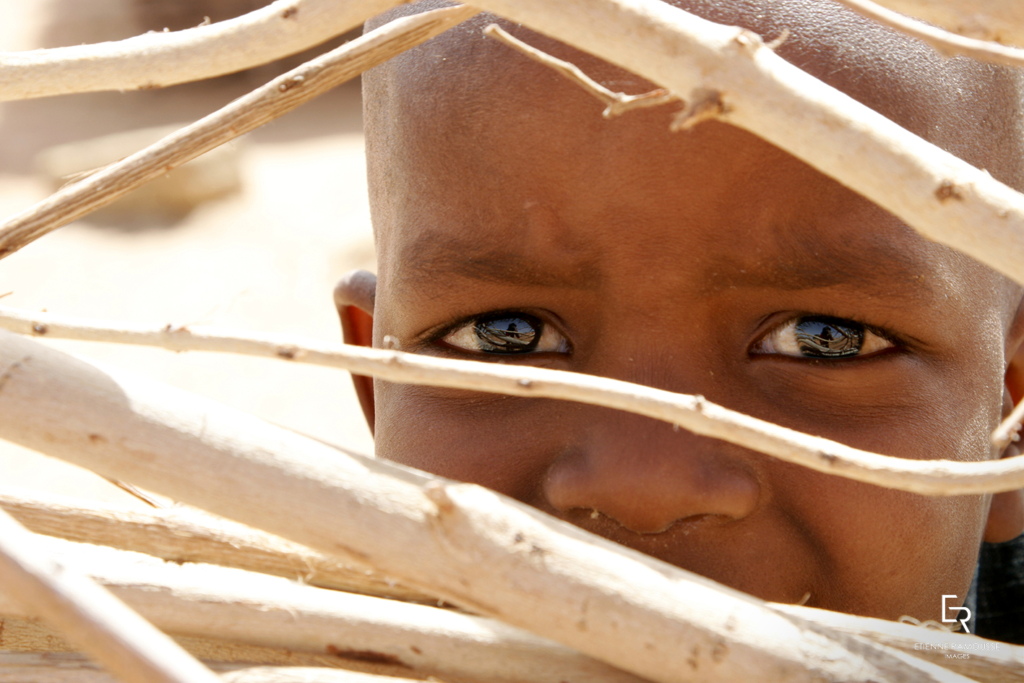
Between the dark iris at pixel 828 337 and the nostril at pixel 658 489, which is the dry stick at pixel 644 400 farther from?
the dark iris at pixel 828 337

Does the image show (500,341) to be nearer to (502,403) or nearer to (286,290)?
(502,403)

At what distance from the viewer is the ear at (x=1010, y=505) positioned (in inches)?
53.4

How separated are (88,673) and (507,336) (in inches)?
28.8

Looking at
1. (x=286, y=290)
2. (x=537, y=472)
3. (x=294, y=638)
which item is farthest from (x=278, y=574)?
(x=286, y=290)

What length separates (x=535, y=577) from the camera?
565 millimetres

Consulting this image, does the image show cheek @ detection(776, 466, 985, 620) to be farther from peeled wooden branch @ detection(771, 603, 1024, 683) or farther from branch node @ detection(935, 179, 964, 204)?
branch node @ detection(935, 179, 964, 204)

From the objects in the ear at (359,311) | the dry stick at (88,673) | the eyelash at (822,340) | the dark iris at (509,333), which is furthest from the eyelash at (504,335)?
the dry stick at (88,673)

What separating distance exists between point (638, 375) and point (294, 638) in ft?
1.71

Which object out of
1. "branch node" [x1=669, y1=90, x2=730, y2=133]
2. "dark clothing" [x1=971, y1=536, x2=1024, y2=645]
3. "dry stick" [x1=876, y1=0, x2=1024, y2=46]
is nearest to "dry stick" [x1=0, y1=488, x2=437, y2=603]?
"branch node" [x1=669, y1=90, x2=730, y2=133]

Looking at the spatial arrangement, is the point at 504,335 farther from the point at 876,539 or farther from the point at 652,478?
the point at 876,539

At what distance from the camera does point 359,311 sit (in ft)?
5.95

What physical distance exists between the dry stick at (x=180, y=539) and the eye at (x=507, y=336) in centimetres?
50

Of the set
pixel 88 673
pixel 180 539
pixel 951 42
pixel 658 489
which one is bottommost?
pixel 88 673

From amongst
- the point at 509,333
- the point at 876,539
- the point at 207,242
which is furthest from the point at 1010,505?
the point at 207,242
